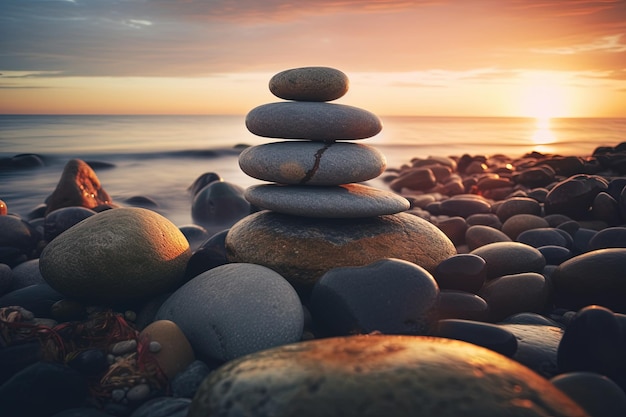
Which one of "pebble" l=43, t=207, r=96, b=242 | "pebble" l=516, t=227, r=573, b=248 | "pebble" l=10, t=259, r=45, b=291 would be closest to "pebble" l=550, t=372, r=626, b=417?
"pebble" l=516, t=227, r=573, b=248

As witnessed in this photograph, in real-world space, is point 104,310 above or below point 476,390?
below

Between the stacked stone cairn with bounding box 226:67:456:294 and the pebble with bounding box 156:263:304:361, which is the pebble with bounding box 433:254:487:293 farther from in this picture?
the pebble with bounding box 156:263:304:361

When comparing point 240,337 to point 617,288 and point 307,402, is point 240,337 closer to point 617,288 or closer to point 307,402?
point 307,402

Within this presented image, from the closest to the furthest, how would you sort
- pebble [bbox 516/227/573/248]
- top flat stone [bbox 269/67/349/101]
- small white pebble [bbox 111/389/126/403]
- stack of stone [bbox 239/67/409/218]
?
small white pebble [bbox 111/389/126/403]
stack of stone [bbox 239/67/409/218]
top flat stone [bbox 269/67/349/101]
pebble [bbox 516/227/573/248]

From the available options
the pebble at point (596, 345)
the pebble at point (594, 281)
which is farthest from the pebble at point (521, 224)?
the pebble at point (596, 345)

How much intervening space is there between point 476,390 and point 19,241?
18.3ft

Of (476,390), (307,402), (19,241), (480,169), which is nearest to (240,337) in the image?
(307,402)

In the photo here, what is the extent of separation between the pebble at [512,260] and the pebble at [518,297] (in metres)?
0.44

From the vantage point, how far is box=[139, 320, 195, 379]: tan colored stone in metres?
3.03

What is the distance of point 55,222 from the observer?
6051mm

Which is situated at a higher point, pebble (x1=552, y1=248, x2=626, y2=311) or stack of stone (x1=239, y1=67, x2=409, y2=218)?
stack of stone (x1=239, y1=67, x2=409, y2=218)

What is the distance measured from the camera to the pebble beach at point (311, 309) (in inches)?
77.6

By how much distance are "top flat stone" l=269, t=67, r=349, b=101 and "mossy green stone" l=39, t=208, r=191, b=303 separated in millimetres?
1805

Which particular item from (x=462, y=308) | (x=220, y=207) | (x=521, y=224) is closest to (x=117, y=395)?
(x=462, y=308)
